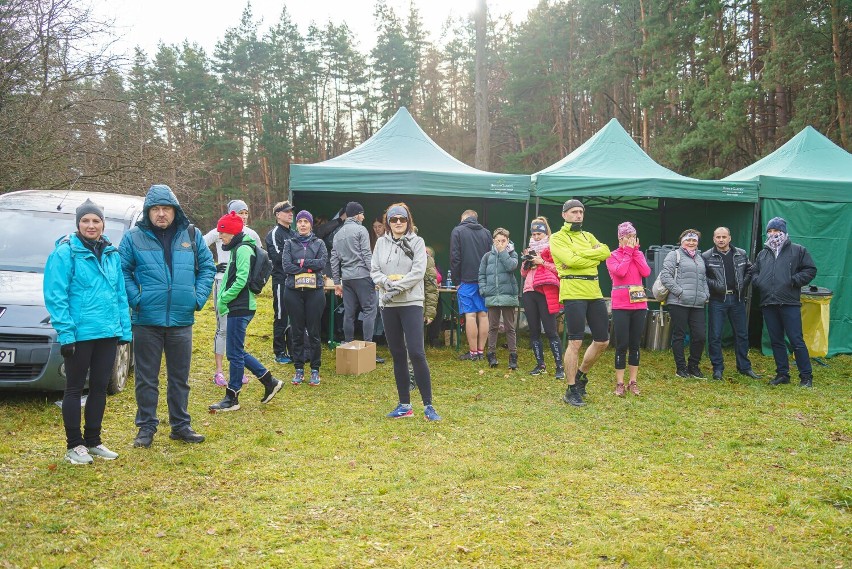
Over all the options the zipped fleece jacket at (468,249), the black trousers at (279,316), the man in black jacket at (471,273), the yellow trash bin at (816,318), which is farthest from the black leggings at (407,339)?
the yellow trash bin at (816,318)

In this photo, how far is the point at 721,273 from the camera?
834 cm

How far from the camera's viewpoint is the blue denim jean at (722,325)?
328 inches

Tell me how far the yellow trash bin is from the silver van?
27.2 feet

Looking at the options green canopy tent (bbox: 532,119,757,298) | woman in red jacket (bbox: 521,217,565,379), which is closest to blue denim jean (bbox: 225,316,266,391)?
woman in red jacket (bbox: 521,217,565,379)

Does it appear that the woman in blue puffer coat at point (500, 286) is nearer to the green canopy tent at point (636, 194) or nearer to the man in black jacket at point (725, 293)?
the green canopy tent at point (636, 194)

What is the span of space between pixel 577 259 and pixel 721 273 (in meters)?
3.02

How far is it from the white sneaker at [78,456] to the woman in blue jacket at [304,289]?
296 centimetres

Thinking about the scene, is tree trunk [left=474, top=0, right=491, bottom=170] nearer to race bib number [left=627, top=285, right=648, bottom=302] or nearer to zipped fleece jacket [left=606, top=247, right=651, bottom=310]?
zipped fleece jacket [left=606, top=247, right=651, bottom=310]

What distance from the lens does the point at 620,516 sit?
377 centimetres

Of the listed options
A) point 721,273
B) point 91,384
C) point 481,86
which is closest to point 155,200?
point 91,384

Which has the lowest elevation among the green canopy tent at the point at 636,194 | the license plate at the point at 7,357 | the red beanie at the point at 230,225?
the license plate at the point at 7,357

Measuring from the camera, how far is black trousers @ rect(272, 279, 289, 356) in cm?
813

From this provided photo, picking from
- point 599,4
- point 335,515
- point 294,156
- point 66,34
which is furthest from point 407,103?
point 335,515

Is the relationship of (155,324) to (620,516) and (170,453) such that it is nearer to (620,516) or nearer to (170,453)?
(170,453)
